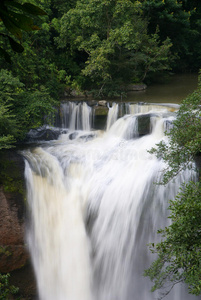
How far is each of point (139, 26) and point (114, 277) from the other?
37.6ft

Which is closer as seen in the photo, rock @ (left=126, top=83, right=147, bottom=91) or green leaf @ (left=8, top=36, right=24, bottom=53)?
green leaf @ (left=8, top=36, right=24, bottom=53)

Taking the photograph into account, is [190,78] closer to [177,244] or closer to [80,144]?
[80,144]

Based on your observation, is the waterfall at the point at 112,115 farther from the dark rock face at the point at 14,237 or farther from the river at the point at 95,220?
the dark rock face at the point at 14,237

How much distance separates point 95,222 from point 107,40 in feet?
26.1

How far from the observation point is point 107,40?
13102 mm

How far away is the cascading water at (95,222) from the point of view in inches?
319

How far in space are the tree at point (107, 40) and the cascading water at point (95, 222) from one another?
5.13m

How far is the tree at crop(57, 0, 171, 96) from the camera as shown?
12852 millimetres

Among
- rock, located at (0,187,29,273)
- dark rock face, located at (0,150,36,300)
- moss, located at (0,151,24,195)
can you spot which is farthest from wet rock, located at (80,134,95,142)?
rock, located at (0,187,29,273)

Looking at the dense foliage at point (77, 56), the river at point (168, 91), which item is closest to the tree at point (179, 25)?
the dense foliage at point (77, 56)

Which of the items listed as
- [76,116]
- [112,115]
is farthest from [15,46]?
[76,116]

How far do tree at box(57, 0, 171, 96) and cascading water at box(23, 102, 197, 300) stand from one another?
5.13 meters

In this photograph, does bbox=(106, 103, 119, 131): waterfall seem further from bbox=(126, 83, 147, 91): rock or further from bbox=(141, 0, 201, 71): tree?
bbox=(141, 0, 201, 71): tree

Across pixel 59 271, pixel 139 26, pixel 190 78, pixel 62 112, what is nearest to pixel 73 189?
pixel 59 271
